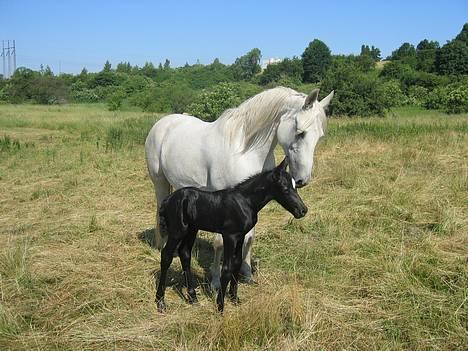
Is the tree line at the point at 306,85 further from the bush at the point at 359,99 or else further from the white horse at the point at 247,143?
the white horse at the point at 247,143

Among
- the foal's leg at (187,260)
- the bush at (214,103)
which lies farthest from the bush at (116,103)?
the foal's leg at (187,260)

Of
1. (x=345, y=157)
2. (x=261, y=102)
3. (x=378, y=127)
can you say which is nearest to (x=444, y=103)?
(x=378, y=127)

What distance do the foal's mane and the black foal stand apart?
521mm

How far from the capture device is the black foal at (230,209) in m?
2.89

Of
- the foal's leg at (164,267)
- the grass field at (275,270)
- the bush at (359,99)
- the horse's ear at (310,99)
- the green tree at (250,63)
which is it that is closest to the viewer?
the grass field at (275,270)

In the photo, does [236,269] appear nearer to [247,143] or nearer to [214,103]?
[247,143]

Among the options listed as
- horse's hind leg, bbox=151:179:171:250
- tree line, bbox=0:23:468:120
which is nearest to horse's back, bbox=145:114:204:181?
horse's hind leg, bbox=151:179:171:250

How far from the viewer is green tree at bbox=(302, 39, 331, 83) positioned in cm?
6059

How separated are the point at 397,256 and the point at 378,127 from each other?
933cm

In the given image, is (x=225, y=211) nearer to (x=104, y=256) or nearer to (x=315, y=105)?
(x=315, y=105)

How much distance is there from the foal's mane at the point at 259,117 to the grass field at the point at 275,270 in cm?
122

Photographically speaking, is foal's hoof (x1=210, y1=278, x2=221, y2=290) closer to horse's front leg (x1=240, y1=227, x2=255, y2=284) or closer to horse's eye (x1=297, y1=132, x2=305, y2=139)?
horse's front leg (x1=240, y1=227, x2=255, y2=284)

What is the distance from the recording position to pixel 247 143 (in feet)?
11.6

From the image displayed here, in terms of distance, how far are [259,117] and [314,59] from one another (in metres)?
62.2
